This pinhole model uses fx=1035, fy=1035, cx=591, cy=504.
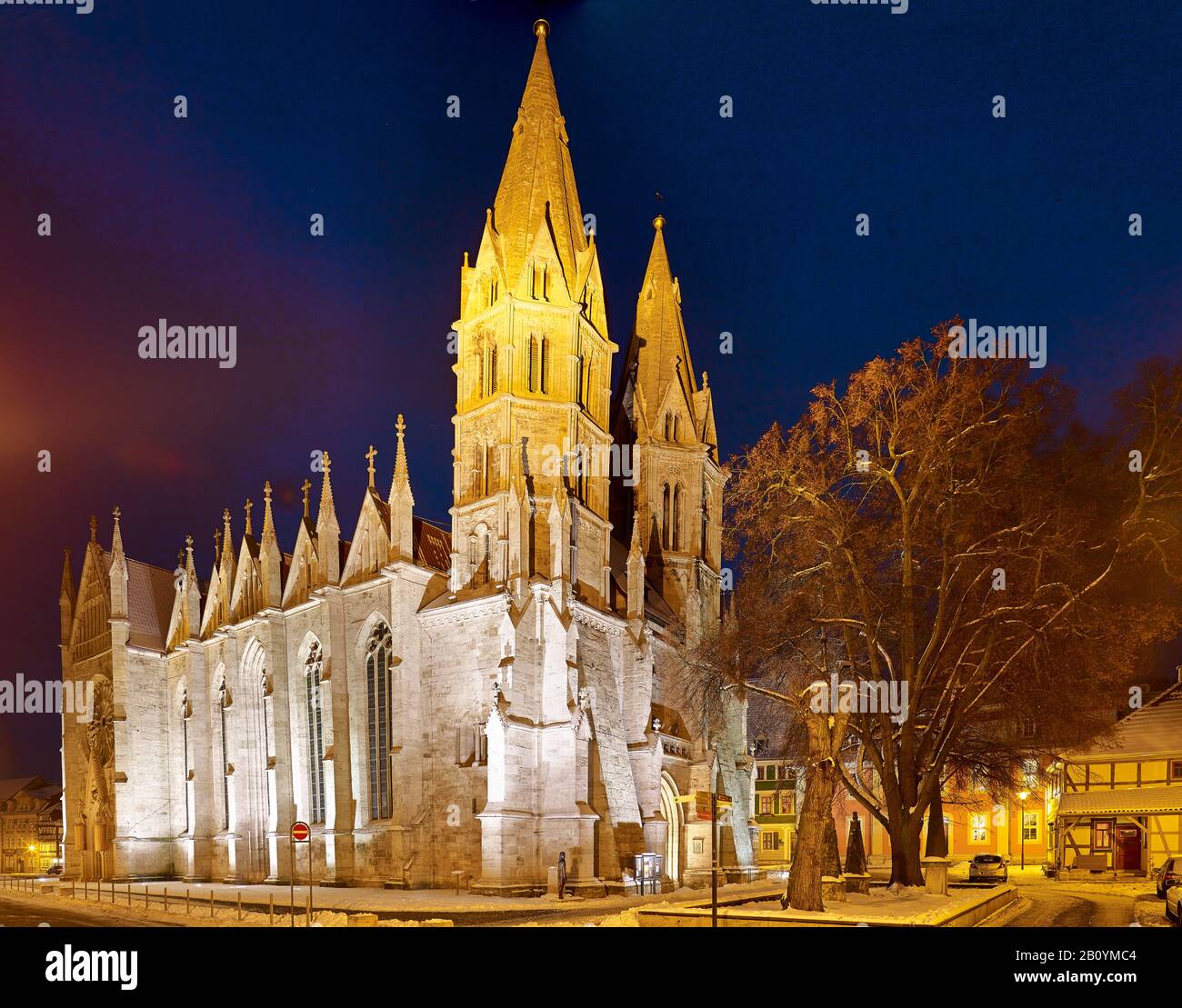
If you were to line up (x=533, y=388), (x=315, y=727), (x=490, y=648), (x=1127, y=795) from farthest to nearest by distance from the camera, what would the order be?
1. (x=315, y=727)
2. (x=1127, y=795)
3. (x=533, y=388)
4. (x=490, y=648)

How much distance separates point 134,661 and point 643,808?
2755 cm

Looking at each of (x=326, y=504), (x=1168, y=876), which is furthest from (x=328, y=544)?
(x=1168, y=876)

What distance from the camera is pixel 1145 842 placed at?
3744cm

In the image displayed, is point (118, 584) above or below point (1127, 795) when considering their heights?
above

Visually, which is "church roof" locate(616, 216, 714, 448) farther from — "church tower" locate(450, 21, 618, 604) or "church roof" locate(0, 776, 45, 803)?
"church roof" locate(0, 776, 45, 803)

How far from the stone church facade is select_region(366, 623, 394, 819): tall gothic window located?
113mm

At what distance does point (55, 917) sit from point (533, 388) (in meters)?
21.6

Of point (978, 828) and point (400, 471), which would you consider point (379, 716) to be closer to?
point (400, 471)

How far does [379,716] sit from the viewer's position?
36.4 m

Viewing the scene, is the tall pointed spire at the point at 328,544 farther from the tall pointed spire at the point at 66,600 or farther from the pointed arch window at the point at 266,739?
the tall pointed spire at the point at 66,600

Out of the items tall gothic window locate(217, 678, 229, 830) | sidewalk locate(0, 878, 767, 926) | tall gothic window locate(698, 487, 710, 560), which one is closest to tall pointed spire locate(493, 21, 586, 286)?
tall gothic window locate(698, 487, 710, 560)

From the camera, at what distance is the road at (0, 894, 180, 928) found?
23.4 meters
